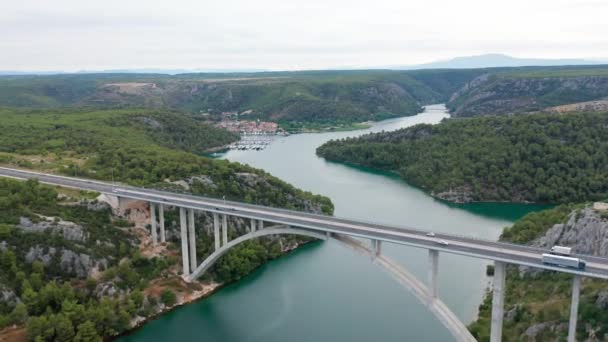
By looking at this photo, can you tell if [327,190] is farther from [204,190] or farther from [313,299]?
[313,299]

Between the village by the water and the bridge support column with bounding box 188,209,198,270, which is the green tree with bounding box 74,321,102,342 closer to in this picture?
the bridge support column with bounding box 188,209,198,270

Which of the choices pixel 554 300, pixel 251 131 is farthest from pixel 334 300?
pixel 251 131

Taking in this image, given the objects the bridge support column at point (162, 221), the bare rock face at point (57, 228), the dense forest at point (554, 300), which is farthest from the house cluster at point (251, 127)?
the dense forest at point (554, 300)

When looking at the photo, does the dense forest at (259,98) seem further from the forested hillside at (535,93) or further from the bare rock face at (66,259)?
the bare rock face at (66,259)

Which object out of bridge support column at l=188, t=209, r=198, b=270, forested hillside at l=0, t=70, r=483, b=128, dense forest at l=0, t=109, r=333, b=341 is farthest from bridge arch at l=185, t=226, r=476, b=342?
forested hillside at l=0, t=70, r=483, b=128

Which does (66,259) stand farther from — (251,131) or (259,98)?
(259,98)

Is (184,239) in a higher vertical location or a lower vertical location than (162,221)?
lower
